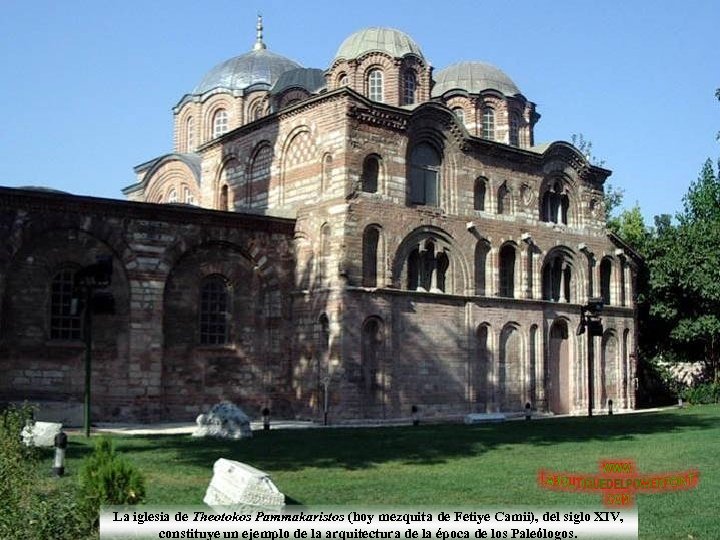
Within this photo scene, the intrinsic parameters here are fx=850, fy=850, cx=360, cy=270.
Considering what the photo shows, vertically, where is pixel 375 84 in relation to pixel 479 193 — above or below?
above

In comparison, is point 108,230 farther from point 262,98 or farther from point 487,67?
point 487,67

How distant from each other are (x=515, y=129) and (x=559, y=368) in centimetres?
928

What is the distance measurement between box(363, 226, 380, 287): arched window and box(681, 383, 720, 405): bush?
16563 mm

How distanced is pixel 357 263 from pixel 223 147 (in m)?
8.53

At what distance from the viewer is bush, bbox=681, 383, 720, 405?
33.3m

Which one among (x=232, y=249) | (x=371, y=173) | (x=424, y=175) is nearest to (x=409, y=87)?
(x=424, y=175)

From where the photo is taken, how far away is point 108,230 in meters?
21.6

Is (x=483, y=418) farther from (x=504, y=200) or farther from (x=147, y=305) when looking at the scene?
(x=147, y=305)

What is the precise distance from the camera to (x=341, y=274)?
74.9ft

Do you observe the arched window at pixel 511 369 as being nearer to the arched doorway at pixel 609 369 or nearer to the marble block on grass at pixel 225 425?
the arched doorway at pixel 609 369

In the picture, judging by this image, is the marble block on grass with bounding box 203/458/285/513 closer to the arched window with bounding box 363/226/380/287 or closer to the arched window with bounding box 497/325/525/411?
the arched window with bounding box 363/226/380/287

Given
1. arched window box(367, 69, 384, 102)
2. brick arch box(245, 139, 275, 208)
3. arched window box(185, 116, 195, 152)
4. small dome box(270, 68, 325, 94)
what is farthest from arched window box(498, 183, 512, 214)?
arched window box(185, 116, 195, 152)

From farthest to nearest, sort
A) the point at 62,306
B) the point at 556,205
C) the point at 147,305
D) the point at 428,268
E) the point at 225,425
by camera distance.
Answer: the point at 556,205 → the point at 428,268 → the point at 147,305 → the point at 62,306 → the point at 225,425

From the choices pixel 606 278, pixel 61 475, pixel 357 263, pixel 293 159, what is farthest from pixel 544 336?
pixel 61 475
